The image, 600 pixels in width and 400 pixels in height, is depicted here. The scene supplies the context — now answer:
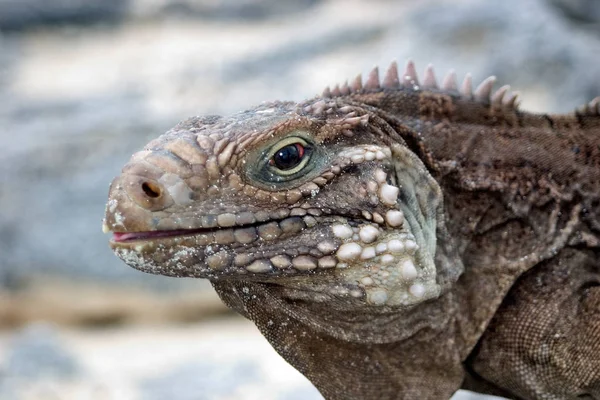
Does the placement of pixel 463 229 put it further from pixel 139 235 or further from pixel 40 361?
pixel 40 361

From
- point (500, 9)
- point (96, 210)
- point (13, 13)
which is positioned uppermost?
point (13, 13)

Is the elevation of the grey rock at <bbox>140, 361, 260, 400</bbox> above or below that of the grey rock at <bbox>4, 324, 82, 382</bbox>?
below

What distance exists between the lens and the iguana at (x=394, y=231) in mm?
2398

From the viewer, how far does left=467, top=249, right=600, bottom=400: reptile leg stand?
9.51 ft

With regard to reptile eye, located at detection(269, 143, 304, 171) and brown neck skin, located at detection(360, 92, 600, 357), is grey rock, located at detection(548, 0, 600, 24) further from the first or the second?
reptile eye, located at detection(269, 143, 304, 171)

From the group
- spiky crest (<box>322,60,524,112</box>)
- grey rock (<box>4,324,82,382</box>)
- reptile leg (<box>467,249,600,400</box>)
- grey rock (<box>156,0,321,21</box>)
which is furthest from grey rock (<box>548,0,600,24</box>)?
grey rock (<box>156,0,321,21</box>)

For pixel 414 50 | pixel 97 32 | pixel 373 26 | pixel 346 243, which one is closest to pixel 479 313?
pixel 346 243

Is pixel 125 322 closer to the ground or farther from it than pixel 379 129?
farther from it

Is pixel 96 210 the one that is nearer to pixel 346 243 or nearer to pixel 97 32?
pixel 97 32

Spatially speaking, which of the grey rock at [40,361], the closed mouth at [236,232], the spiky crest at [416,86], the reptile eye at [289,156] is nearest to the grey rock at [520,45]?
the spiky crest at [416,86]

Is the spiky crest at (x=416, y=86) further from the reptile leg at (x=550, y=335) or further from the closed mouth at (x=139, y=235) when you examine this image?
the closed mouth at (x=139, y=235)

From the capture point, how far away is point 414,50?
848cm

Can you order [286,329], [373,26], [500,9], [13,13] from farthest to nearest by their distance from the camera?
[13,13] → [373,26] → [500,9] → [286,329]

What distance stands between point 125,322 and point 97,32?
865 cm
